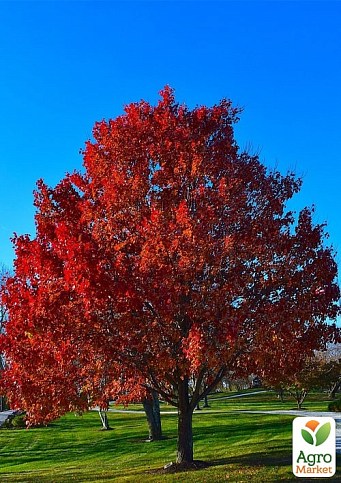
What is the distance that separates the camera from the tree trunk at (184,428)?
17.2 metres

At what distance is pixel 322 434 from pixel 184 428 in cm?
533

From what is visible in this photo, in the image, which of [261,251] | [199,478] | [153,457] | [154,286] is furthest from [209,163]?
[153,457]

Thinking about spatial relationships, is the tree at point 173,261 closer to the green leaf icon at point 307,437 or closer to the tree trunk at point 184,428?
the tree trunk at point 184,428

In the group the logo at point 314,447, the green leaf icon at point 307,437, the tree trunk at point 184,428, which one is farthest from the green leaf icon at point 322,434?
the tree trunk at point 184,428

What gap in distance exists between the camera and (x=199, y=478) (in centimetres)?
1465

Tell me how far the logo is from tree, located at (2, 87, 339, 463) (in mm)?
2129

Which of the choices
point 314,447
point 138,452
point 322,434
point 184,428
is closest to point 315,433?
point 322,434

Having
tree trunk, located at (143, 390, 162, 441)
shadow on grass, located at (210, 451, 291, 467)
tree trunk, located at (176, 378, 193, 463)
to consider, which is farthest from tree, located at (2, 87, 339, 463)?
tree trunk, located at (143, 390, 162, 441)

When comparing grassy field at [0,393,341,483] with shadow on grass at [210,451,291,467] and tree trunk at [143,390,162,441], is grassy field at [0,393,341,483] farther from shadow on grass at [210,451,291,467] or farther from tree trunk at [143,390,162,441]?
tree trunk at [143,390,162,441]

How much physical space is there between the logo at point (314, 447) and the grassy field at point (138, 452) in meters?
0.35

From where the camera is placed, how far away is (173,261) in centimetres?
1449

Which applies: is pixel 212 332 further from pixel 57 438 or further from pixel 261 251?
pixel 57 438

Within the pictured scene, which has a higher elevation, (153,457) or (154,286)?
(154,286)

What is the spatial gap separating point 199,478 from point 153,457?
10217 mm
